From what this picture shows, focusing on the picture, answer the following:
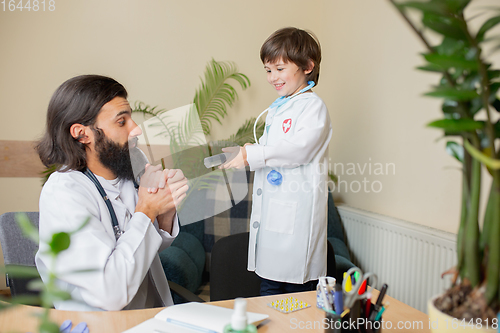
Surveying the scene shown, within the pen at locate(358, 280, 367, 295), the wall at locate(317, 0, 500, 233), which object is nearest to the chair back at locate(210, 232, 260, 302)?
the pen at locate(358, 280, 367, 295)

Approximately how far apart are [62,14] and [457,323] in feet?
10.4

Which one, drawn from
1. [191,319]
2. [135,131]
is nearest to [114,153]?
[135,131]

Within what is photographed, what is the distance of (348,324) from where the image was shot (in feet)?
2.15

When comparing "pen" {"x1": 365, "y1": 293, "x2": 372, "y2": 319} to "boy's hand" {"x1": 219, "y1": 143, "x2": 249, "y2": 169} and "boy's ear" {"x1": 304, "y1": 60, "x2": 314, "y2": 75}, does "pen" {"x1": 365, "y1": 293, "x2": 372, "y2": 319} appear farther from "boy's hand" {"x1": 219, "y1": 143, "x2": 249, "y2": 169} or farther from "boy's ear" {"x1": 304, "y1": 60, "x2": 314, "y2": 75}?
"boy's ear" {"x1": 304, "y1": 60, "x2": 314, "y2": 75}

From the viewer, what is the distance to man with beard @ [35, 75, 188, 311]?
0.99 meters

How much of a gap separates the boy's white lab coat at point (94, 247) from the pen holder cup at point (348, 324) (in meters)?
0.55

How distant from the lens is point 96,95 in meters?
1.22

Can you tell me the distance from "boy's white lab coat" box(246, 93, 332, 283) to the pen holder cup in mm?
827

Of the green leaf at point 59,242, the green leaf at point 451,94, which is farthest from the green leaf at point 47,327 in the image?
the green leaf at point 451,94

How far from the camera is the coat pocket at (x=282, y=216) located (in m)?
1.52

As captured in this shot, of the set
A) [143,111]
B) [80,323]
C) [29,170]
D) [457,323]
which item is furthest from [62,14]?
[457,323]

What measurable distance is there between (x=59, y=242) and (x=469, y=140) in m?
0.56

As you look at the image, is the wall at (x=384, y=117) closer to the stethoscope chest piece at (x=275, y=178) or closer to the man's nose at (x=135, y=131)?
the stethoscope chest piece at (x=275, y=178)

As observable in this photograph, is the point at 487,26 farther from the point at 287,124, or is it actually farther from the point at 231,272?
the point at 231,272
